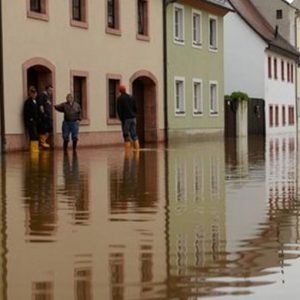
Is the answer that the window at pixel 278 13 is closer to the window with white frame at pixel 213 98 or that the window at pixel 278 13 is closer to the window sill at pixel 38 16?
the window with white frame at pixel 213 98

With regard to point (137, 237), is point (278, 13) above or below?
above

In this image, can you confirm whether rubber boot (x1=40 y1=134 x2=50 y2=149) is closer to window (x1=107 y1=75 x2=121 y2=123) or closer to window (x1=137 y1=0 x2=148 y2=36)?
window (x1=107 y1=75 x2=121 y2=123)

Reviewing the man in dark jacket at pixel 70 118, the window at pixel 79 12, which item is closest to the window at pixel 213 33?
the window at pixel 79 12

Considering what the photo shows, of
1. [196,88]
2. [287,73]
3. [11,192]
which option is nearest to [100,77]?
Result: [196,88]

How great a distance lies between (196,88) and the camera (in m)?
40.9

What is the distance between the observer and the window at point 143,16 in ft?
113

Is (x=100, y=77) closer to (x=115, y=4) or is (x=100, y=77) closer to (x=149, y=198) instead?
(x=115, y=4)

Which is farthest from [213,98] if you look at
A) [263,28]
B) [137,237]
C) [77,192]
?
[137,237]

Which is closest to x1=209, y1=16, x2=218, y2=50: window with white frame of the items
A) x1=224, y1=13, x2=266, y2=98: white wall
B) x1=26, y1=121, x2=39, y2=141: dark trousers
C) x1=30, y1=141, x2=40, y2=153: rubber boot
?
x1=224, y1=13, x2=266, y2=98: white wall

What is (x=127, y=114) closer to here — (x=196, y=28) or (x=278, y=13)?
(x=196, y=28)

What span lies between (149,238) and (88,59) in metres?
23.2

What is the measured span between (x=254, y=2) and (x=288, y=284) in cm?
6073

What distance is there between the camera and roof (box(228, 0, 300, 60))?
54.0 metres

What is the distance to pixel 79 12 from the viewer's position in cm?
3002
